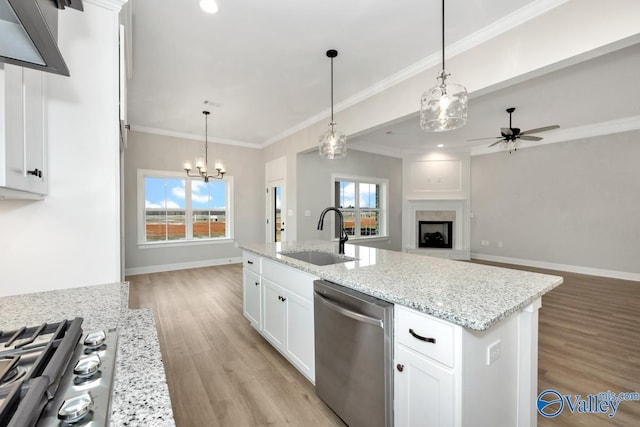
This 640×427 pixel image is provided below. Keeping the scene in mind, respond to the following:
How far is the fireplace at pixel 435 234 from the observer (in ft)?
23.0

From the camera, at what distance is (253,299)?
278 centimetres

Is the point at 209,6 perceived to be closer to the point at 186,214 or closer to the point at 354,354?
the point at 354,354

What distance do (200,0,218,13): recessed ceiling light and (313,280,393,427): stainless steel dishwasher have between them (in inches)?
89.7

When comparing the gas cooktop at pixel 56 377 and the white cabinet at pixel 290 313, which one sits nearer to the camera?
the gas cooktop at pixel 56 377

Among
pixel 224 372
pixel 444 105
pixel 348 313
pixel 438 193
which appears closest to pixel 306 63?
pixel 444 105

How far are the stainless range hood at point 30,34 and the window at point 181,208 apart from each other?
5043 mm

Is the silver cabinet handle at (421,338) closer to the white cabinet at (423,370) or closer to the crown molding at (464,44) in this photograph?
the white cabinet at (423,370)

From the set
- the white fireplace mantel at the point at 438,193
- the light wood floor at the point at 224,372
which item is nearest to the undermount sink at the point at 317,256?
the light wood floor at the point at 224,372

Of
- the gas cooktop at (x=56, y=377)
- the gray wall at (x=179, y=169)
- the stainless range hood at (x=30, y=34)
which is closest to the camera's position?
the gas cooktop at (x=56, y=377)

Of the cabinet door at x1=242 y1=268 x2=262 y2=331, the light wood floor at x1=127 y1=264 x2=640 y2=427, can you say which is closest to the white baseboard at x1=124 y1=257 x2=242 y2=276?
the light wood floor at x1=127 y1=264 x2=640 y2=427

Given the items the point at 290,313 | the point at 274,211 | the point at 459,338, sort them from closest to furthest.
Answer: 1. the point at 459,338
2. the point at 290,313
3. the point at 274,211

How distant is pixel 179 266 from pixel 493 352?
5.81 metres

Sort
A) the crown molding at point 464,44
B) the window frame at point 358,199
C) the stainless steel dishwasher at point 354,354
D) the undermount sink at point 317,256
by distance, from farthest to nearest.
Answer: the window frame at point 358,199 < the undermount sink at point 317,256 < the crown molding at point 464,44 < the stainless steel dishwasher at point 354,354

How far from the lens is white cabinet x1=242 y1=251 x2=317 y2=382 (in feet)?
6.29
